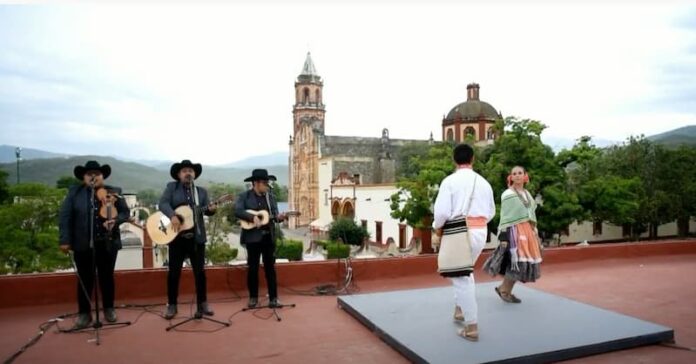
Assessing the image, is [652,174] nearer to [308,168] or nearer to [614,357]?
[614,357]

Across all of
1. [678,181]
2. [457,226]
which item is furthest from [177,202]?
[678,181]

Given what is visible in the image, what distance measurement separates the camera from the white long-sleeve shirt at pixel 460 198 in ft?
13.2

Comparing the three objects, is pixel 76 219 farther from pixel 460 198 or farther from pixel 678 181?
pixel 678 181

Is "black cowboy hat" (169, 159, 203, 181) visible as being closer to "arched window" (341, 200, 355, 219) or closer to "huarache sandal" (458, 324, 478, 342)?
"huarache sandal" (458, 324, 478, 342)

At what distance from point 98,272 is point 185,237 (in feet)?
3.08

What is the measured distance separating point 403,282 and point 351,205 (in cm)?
2912

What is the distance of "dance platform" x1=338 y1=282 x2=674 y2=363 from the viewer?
3.69 metres

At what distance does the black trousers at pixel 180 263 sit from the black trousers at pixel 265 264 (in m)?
0.57

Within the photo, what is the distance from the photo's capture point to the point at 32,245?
17234 mm

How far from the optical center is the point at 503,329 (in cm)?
422

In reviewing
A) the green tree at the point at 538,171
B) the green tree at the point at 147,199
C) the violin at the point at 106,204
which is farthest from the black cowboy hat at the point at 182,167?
the green tree at the point at 538,171

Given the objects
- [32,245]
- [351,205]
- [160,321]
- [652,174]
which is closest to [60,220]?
[160,321]

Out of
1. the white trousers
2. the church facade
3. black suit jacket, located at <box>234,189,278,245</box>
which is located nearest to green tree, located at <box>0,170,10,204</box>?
the church facade

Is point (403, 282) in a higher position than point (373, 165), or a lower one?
lower
